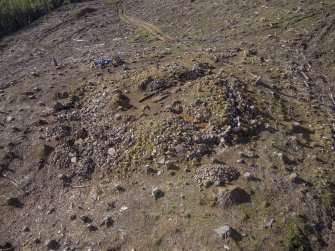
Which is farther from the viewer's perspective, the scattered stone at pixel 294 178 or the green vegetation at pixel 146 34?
the green vegetation at pixel 146 34

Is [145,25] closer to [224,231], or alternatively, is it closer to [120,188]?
[120,188]

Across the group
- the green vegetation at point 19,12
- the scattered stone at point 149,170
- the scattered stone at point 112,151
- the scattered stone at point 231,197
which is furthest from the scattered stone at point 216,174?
the green vegetation at point 19,12

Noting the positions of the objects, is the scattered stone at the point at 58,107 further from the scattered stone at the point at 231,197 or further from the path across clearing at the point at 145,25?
the path across clearing at the point at 145,25

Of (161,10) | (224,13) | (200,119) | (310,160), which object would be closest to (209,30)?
(224,13)

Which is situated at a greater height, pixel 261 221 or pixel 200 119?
pixel 200 119

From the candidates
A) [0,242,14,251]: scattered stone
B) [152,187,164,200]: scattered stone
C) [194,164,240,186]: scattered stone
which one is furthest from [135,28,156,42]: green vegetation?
[0,242,14,251]: scattered stone

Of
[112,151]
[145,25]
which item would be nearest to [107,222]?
[112,151]

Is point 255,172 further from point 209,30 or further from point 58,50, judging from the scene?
point 58,50
